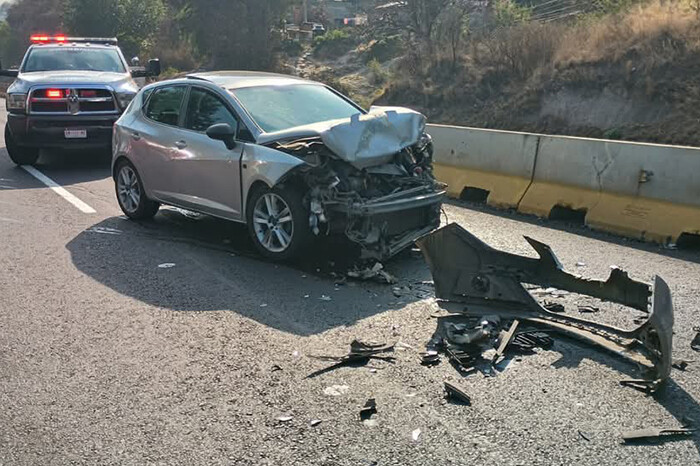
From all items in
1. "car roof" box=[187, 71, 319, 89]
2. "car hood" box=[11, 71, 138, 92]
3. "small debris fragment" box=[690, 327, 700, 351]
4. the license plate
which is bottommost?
the license plate

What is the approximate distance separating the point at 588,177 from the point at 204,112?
186 inches

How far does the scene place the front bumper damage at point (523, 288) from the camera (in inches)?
186

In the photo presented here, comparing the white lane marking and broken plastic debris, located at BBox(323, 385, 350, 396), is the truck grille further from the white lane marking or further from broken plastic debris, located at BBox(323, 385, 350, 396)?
broken plastic debris, located at BBox(323, 385, 350, 396)

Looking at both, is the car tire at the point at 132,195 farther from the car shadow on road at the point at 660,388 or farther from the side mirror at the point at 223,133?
the car shadow on road at the point at 660,388

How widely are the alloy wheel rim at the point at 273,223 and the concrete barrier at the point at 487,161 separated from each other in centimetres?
384

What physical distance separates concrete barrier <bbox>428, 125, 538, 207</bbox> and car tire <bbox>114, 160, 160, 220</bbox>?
438 centimetres

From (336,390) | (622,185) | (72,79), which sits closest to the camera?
(336,390)

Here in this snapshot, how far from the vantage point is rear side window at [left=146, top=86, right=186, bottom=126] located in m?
8.27

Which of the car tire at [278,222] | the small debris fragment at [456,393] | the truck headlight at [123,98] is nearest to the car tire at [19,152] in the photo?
the truck headlight at [123,98]

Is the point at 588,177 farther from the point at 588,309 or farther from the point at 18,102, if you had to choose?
the point at 18,102

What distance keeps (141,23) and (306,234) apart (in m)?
42.1

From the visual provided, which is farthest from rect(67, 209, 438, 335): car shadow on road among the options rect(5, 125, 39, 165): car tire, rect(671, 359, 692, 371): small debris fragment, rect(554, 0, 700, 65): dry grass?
rect(554, 0, 700, 65): dry grass

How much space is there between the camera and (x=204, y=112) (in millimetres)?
7926

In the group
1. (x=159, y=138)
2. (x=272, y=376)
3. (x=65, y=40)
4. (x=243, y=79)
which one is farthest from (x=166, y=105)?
(x=65, y=40)
